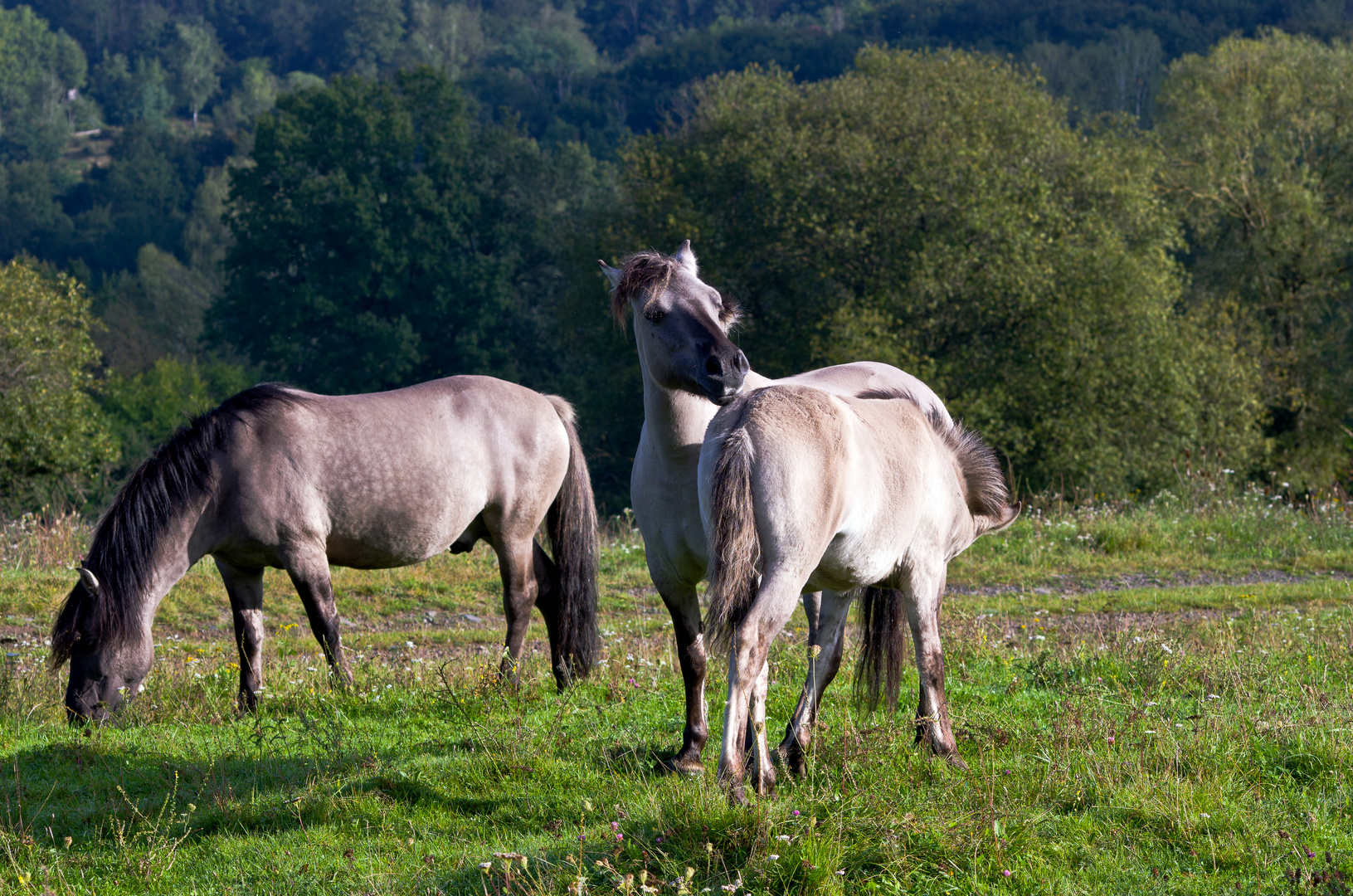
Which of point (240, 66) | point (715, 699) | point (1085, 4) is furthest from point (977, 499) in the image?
point (240, 66)

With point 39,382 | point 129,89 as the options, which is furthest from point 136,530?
point 129,89

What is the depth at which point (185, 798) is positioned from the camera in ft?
15.9

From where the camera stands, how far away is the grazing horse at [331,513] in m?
6.49

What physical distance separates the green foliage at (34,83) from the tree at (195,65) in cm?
996

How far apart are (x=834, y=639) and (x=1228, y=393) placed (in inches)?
1006

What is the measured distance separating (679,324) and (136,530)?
394cm

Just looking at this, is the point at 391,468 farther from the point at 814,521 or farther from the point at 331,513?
the point at 814,521

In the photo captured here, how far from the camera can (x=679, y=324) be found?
4660mm

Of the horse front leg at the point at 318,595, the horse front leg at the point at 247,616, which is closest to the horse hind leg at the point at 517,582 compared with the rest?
the horse front leg at the point at 318,595

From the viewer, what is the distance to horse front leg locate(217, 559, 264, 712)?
686cm

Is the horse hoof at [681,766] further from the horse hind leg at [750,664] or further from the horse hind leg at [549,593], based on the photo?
the horse hind leg at [549,593]

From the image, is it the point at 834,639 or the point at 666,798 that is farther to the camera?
the point at 834,639

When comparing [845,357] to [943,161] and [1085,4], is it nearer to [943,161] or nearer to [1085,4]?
[943,161]

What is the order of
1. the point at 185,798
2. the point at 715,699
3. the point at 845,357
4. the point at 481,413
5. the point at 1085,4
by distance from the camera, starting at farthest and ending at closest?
the point at 1085,4 → the point at 845,357 → the point at 481,413 → the point at 715,699 → the point at 185,798
